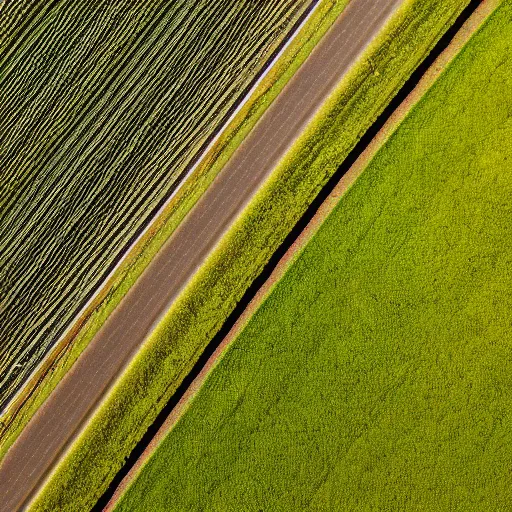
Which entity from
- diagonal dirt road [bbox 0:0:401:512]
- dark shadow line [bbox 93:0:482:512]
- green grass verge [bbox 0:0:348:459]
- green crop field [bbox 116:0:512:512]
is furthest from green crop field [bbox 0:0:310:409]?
green crop field [bbox 116:0:512:512]

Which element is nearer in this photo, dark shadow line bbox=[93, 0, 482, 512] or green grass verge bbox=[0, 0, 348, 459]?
dark shadow line bbox=[93, 0, 482, 512]

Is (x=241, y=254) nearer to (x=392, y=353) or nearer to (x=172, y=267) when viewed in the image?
(x=172, y=267)

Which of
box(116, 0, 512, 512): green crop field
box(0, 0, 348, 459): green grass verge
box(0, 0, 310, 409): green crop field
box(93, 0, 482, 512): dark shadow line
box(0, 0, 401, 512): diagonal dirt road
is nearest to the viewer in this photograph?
box(116, 0, 512, 512): green crop field

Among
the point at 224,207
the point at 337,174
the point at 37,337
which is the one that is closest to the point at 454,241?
the point at 337,174

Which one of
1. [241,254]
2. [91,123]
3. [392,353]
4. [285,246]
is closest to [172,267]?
[241,254]

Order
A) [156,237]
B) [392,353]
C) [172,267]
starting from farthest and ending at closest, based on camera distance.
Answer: [156,237]
[172,267]
[392,353]

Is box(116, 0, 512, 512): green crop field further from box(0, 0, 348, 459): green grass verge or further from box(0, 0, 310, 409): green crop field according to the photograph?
box(0, 0, 310, 409): green crop field

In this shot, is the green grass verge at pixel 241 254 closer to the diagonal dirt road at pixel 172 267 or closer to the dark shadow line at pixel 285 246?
the dark shadow line at pixel 285 246

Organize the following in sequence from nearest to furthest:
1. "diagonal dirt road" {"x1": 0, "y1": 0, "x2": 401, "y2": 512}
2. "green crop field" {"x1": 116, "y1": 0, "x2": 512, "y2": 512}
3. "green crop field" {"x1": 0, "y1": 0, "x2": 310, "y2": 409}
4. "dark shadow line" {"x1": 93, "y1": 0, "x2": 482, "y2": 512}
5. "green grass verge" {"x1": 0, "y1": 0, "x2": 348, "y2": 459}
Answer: "green crop field" {"x1": 116, "y1": 0, "x2": 512, "y2": 512} < "dark shadow line" {"x1": 93, "y1": 0, "x2": 482, "y2": 512} < "diagonal dirt road" {"x1": 0, "y1": 0, "x2": 401, "y2": 512} < "green grass verge" {"x1": 0, "y1": 0, "x2": 348, "y2": 459} < "green crop field" {"x1": 0, "y1": 0, "x2": 310, "y2": 409}
